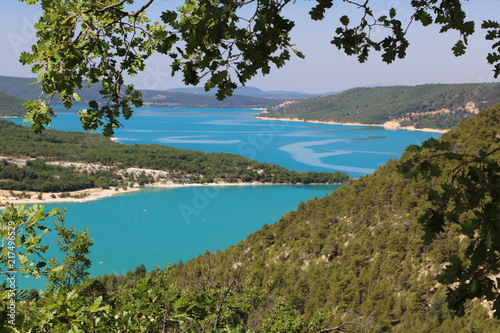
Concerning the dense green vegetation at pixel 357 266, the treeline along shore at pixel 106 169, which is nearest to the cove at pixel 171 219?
the treeline along shore at pixel 106 169

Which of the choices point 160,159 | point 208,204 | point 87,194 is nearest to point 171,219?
point 208,204

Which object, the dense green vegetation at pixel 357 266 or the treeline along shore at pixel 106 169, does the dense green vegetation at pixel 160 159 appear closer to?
the treeline along shore at pixel 106 169

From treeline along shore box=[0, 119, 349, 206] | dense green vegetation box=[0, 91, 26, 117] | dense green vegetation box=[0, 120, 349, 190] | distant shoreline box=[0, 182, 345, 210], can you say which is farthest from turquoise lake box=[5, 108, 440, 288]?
dense green vegetation box=[0, 91, 26, 117]

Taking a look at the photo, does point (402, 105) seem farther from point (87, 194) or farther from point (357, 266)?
point (357, 266)

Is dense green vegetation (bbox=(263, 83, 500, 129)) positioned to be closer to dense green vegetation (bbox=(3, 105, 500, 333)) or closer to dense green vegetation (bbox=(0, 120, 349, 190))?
dense green vegetation (bbox=(0, 120, 349, 190))

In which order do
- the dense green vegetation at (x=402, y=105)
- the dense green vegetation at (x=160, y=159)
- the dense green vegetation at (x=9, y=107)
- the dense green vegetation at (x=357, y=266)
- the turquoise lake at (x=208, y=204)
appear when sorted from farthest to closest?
the dense green vegetation at (x=9, y=107) < the dense green vegetation at (x=402, y=105) < the dense green vegetation at (x=160, y=159) < the turquoise lake at (x=208, y=204) < the dense green vegetation at (x=357, y=266)

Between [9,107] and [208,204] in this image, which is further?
[9,107]

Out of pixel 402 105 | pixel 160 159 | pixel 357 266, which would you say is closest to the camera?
pixel 357 266
